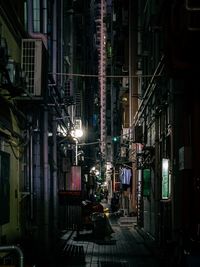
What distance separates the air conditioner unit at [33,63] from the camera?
1659cm

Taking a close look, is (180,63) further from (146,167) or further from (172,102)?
(146,167)

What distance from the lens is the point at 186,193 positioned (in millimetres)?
17641

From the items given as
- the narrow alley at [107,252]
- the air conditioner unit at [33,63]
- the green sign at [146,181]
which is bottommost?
the narrow alley at [107,252]

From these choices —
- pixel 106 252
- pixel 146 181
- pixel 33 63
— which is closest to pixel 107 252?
pixel 106 252

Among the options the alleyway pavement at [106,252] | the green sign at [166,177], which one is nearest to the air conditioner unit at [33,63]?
the alleyway pavement at [106,252]

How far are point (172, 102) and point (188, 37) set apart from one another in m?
6.61

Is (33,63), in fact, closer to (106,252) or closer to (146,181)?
(106,252)

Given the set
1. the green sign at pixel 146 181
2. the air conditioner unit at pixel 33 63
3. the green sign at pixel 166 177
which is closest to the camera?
the air conditioner unit at pixel 33 63

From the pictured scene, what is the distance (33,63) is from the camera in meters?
17.2

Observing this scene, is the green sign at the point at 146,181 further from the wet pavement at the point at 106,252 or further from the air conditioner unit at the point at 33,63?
the air conditioner unit at the point at 33,63

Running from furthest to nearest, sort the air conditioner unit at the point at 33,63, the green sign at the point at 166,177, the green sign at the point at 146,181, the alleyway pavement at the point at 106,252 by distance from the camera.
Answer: the green sign at the point at 146,181
the green sign at the point at 166,177
the alleyway pavement at the point at 106,252
the air conditioner unit at the point at 33,63

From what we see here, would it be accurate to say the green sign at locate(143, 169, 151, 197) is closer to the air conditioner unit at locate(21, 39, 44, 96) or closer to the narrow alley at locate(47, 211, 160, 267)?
the narrow alley at locate(47, 211, 160, 267)

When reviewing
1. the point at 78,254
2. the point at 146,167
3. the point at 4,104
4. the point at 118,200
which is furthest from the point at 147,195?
the point at 118,200

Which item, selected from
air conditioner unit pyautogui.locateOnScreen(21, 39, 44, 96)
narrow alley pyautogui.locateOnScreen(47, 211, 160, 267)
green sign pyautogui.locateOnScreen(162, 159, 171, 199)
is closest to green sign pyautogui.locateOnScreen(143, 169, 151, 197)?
narrow alley pyautogui.locateOnScreen(47, 211, 160, 267)
